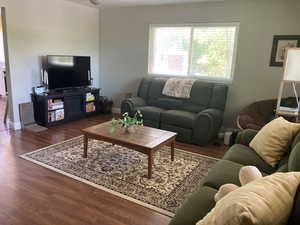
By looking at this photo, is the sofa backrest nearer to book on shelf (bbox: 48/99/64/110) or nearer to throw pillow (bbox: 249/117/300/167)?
book on shelf (bbox: 48/99/64/110)

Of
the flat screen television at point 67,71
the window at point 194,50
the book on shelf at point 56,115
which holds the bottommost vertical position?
the book on shelf at point 56,115

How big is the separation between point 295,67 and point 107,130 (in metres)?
2.54

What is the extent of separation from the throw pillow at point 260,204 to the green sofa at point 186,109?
2.75 metres

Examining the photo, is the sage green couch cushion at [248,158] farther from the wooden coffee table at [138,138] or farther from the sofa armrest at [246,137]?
the wooden coffee table at [138,138]

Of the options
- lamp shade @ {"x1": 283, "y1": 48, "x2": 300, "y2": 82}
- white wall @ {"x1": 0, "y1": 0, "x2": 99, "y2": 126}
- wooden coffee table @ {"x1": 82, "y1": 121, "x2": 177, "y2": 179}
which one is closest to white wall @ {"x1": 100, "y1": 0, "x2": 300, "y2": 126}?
white wall @ {"x1": 0, "y1": 0, "x2": 99, "y2": 126}

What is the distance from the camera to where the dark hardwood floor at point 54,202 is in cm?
211

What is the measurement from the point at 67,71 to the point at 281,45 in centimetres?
406

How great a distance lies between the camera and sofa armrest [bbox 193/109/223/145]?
3861 mm

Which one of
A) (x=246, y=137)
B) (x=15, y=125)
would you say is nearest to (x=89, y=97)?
(x=15, y=125)

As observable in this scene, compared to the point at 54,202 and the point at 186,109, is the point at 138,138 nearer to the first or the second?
the point at 54,202

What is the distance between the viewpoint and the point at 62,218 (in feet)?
6.93

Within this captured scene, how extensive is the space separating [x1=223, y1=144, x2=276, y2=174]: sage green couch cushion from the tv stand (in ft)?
11.5

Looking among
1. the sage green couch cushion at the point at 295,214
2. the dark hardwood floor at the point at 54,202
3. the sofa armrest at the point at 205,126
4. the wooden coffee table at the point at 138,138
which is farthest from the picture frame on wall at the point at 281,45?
the sage green couch cushion at the point at 295,214

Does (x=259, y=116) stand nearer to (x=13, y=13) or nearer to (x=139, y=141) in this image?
(x=139, y=141)
